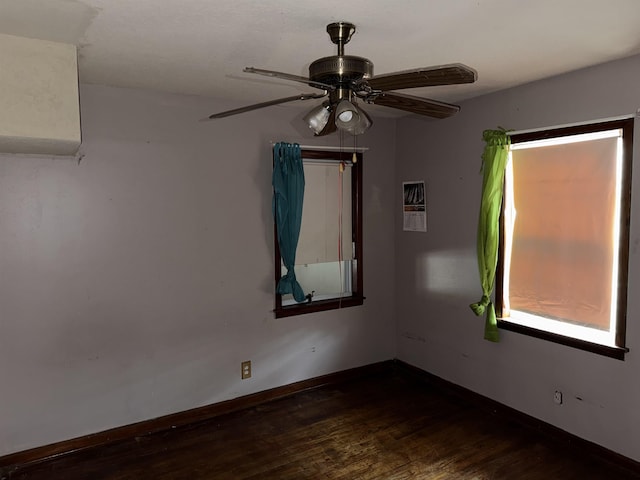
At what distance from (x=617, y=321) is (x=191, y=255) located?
281cm

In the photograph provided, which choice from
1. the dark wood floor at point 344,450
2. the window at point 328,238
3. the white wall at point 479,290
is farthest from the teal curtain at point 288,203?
the white wall at point 479,290

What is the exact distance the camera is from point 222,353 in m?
3.63

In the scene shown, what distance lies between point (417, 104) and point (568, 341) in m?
1.95

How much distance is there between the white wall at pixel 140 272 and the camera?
9.68 feet

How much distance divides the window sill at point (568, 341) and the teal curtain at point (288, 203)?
161 centimetres

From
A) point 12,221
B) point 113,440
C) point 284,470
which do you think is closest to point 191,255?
point 12,221

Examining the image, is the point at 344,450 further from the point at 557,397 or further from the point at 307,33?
the point at 307,33

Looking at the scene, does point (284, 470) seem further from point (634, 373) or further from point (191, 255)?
point (634, 373)

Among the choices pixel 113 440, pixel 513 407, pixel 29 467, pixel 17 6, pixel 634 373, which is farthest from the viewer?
pixel 513 407

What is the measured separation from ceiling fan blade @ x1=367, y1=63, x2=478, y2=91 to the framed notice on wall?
2.32 meters

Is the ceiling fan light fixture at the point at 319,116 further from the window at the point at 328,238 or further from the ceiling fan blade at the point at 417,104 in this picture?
the window at the point at 328,238

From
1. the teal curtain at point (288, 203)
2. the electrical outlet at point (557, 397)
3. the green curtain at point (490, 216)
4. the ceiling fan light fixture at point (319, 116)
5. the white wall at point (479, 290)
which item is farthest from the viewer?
the teal curtain at point (288, 203)

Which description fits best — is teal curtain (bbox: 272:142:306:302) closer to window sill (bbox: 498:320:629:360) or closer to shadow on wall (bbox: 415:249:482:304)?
shadow on wall (bbox: 415:249:482:304)

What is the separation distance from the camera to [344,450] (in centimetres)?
310
